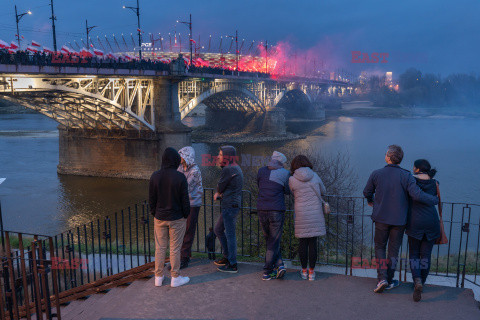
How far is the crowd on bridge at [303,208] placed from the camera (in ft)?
16.5

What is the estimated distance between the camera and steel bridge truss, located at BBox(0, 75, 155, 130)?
820 inches

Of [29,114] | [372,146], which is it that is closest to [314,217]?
[372,146]

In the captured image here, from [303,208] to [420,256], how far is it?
146 centimetres

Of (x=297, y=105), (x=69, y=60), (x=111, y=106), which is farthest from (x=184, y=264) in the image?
(x=297, y=105)

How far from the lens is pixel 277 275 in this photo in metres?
5.51

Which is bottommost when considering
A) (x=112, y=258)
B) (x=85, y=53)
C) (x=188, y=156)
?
(x=112, y=258)

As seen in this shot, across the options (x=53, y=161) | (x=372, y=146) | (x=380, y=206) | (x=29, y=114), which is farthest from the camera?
(x=29, y=114)

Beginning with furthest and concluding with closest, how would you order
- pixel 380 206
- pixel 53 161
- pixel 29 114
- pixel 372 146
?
pixel 29 114 < pixel 372 146 < pixel 53 161 < pixel 380 206

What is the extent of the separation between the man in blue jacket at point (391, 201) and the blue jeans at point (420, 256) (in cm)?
19

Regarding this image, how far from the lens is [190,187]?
5.85m

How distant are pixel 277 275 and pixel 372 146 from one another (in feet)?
128

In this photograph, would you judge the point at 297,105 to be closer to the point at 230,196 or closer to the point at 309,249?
the point at 230,196

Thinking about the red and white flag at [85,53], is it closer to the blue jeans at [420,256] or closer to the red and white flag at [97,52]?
the red and white flag at [97,52]

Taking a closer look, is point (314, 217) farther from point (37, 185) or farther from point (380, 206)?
point (37, 185)
